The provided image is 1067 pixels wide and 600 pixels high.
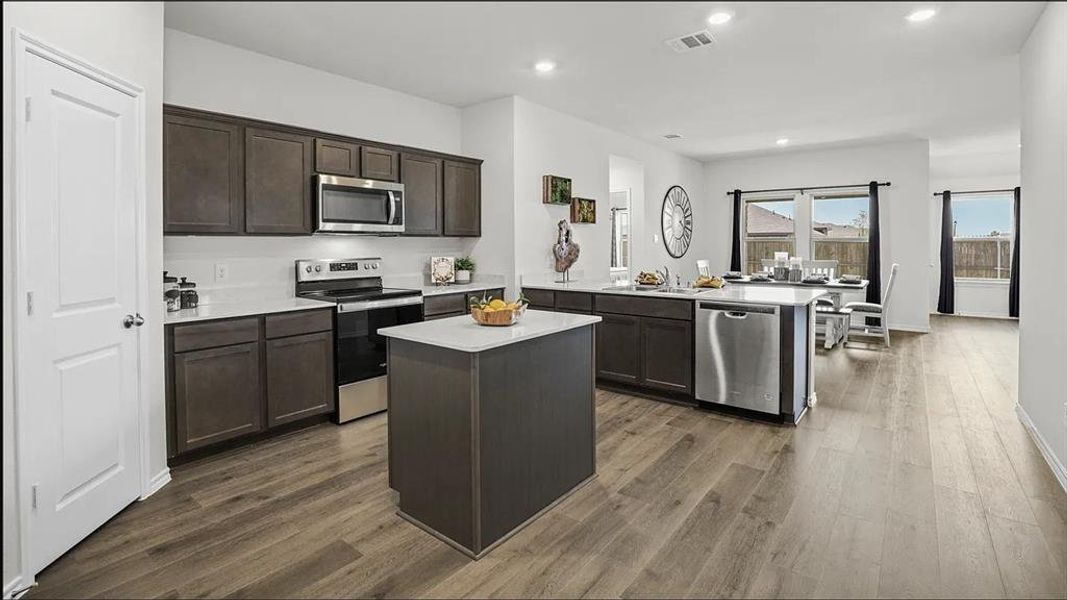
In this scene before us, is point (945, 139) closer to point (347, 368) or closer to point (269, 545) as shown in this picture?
point (347, 368)

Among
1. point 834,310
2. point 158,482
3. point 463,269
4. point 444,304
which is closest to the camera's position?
point 158,482

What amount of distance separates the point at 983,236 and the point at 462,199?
9.57 meters

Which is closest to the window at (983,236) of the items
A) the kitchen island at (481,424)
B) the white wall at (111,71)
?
the kitchen island at (481,424)

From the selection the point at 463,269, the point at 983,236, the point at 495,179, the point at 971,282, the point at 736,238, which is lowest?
the point at 971,282

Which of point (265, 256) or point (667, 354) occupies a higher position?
point (265, 256)

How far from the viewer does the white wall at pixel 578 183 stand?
4.96m

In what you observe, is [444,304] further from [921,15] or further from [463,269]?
[921,15]

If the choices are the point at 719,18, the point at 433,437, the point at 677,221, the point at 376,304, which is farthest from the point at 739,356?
the point at 677,221

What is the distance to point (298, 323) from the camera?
3432mm

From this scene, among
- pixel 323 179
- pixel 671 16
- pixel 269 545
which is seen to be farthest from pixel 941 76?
pixel 269 545

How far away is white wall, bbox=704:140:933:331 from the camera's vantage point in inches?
288

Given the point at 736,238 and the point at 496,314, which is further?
the point at 736,238

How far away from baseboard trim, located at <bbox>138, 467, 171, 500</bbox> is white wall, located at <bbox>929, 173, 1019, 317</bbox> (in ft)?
34.9

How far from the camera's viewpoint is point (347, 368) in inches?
146
